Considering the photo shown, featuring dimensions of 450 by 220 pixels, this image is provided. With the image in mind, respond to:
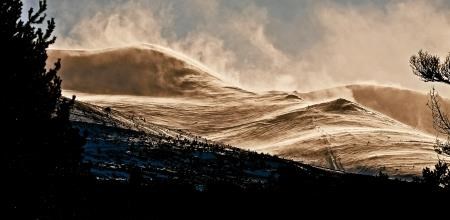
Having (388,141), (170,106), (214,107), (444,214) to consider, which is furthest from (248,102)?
(444,214)

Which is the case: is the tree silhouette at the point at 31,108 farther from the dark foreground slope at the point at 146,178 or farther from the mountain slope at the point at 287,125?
the mountain slope at the point at 287,125

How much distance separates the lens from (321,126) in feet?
505

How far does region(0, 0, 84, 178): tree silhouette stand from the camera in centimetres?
1617

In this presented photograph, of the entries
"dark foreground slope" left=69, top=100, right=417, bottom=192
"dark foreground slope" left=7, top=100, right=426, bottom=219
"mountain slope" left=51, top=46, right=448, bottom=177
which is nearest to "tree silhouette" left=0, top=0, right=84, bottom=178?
"dark foreground slope" left=7, top=100, right=426, bottom=219

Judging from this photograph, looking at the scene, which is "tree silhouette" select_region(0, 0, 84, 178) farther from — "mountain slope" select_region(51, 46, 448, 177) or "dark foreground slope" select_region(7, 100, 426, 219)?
"mountain slope" select_region(51, 46, 448, 177)

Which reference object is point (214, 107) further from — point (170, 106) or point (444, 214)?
point (444, 214)

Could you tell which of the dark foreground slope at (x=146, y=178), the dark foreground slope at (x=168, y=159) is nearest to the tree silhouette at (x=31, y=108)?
the dark foreground slope at (x=146, y=178)

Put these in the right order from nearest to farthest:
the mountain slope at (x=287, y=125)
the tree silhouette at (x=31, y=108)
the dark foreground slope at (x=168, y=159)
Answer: the tree silhouette at (x=31, y=108) → the dark foreground slope at (x=168, y=159) → the mountain slope at (x=287, y=125)

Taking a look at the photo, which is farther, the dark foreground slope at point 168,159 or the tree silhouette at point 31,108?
the dark foreground slope at point 168,159

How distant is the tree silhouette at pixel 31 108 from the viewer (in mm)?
16172

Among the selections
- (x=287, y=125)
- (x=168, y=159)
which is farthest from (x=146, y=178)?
(x=287, y=125)

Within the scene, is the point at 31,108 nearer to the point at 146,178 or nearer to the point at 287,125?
the point at 146,178

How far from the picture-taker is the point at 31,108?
54.5 ft

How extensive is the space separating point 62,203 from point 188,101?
16420cm
